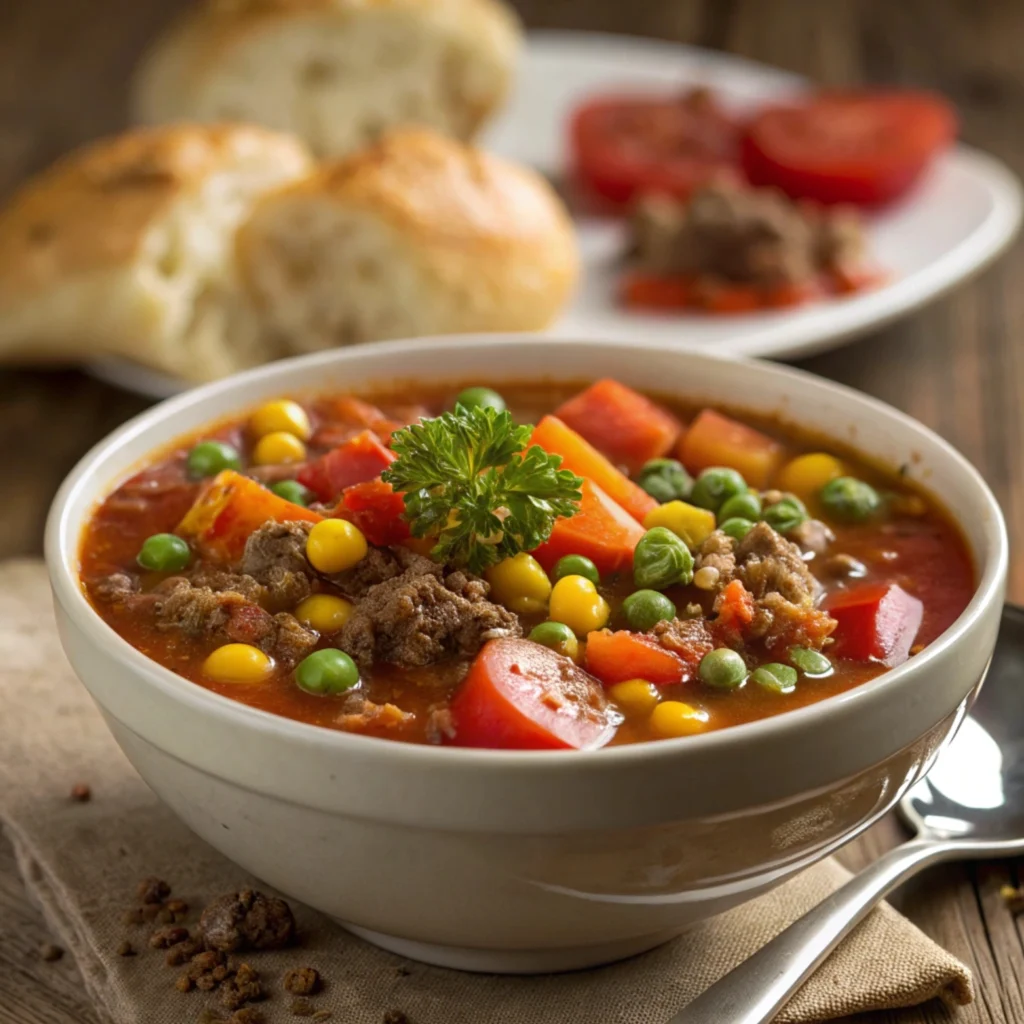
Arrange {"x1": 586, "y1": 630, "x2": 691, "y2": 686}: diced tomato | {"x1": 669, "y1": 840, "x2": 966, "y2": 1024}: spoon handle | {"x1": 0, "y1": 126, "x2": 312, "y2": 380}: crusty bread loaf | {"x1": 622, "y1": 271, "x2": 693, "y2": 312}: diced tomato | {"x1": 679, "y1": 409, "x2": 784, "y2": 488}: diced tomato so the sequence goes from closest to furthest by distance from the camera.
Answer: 1. {"x1": 669, "y1": 840, "x2": 966, "y2": 1024}: spoon handle
2. {"x1": 586, "y1": 630, "x2": 691, "y2": 686}: diced tomato
3. {"x1": 679, "y1": 409, "x2": 784, "y2": 488}: diced tomato
4. {"x1": 0, "y1": 126, "x2": 312, "y2": 380}: crusty bread loaf
5. {"x1": 622, "y1": 271, "x2": 693, "y2": 312}: diced tomato

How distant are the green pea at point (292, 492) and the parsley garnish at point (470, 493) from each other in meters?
0.46

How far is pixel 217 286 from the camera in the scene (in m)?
6.05

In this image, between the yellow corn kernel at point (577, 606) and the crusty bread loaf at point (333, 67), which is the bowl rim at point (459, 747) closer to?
the yellow corn kernel at point (577, 606)

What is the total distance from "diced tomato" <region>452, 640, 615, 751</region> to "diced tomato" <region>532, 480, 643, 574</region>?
0.40m

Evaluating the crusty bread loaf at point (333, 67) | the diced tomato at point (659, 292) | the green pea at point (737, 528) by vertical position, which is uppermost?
the green pea at point (737, 528)

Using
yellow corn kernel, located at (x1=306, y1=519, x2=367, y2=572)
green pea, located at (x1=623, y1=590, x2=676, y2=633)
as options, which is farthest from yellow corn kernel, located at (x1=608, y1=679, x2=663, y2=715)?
yellow corn kernel, located at (x1=306, y1=519, x2=367, y2=572)

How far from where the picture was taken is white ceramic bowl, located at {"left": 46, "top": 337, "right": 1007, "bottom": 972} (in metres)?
2.55

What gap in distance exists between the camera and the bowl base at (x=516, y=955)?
3.04 metres

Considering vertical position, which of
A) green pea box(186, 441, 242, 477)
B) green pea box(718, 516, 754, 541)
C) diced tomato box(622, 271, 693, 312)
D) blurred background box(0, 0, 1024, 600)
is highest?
green pea box(718, 516, 754, 541)

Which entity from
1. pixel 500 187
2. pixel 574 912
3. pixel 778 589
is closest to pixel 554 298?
pixel 500 187

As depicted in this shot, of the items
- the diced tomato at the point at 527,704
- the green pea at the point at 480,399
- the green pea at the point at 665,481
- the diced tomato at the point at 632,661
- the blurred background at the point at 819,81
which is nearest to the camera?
the diced tomato at the point at 527,704

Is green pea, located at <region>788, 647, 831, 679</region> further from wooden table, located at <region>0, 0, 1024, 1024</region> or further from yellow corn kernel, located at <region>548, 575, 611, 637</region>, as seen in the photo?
wooden table, located at <region>0, 0, 1024, 1024</region>

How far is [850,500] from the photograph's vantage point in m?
3.62

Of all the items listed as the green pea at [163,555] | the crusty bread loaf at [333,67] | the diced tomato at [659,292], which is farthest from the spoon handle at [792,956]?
the crusty bread loaf at [333,67]
